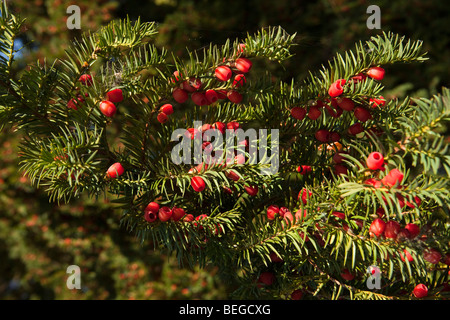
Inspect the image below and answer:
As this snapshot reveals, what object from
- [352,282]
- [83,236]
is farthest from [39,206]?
[352,282]

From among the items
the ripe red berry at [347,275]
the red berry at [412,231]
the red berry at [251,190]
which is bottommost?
the ripe red berry at [347,275]

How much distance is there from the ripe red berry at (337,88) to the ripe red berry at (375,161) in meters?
0.08

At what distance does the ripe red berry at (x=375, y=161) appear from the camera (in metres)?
0.32

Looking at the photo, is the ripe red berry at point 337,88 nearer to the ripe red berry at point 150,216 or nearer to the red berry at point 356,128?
the red berry at point 356,128

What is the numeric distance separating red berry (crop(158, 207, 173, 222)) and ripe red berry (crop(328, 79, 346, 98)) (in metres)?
0.18

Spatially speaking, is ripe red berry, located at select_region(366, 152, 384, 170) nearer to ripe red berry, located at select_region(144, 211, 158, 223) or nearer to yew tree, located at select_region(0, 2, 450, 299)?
yew tree, located at select_region(0, 2, 450, 299)

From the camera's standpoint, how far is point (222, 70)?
0.37 m

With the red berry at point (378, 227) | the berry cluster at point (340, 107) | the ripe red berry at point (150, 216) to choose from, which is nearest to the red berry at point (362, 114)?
the berry cluster at point (340, 107)

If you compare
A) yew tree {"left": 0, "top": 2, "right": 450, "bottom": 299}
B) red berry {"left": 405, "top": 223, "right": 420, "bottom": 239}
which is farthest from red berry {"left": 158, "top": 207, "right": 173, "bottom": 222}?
red berry {"left": 405, "top": 223, "right": 420, "bottom": 239}

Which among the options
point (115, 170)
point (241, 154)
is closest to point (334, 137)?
point (241, 154)

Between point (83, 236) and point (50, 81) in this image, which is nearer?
point (50, 81)

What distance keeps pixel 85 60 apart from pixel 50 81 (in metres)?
0.04

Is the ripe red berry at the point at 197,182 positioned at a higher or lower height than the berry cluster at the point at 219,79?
lower
